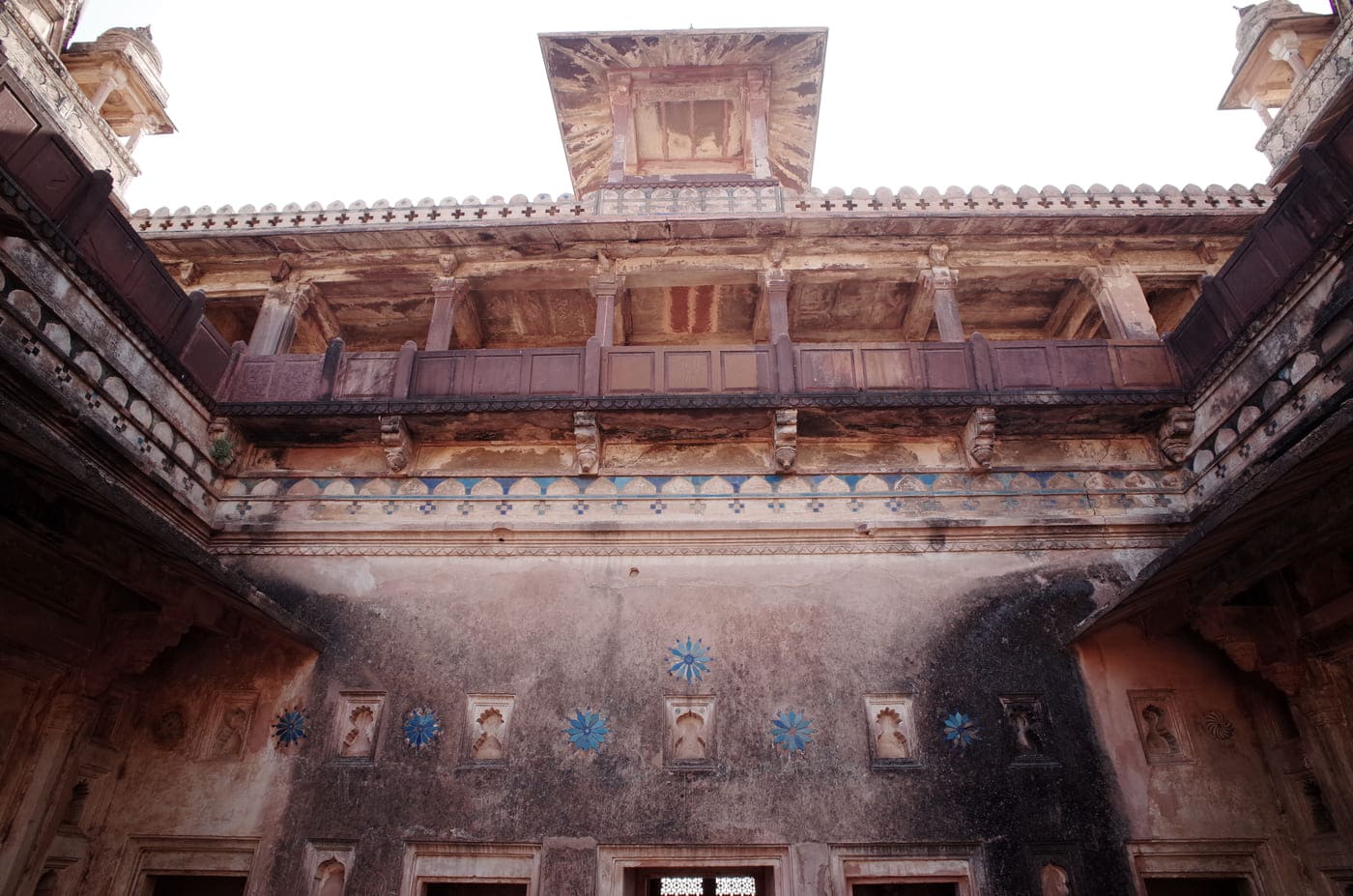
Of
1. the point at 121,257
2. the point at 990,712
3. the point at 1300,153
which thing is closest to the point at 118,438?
the point at 121,257

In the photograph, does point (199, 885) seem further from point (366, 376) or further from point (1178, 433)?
point (1178, 433)

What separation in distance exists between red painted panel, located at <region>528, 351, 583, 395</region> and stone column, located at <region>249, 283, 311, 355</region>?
299 cm

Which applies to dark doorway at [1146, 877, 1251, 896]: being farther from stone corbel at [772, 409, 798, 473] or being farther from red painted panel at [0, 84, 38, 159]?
red painted panel at [0, 84, 38, 159]

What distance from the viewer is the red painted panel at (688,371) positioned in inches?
293

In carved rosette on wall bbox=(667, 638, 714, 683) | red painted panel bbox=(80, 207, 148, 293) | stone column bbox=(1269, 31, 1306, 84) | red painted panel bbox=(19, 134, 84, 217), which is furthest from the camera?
stone column bbox=(1269, 31, 1306, 84)

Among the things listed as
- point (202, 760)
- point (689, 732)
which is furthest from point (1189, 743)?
point (202, 760)

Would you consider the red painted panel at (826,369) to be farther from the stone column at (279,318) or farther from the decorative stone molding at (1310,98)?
the decorative stone molding at (1310,98)

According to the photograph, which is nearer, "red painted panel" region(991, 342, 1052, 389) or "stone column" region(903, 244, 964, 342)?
"red painted panel" region(991, 342, 1052, 389)

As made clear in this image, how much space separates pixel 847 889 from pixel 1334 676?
386cm

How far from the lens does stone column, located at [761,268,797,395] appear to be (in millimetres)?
7414

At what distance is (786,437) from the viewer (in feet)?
24.0

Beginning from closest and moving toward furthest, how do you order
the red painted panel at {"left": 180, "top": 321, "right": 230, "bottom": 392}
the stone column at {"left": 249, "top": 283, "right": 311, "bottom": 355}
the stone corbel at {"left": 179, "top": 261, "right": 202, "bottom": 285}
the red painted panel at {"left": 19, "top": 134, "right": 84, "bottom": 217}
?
the red painted panel at {"left": 19, "top": 134, "right": 84, "bottom": 217} → the red painted panel at {"left": 180, "top": 321, "right": 230, "bottom": 392} → the stone column at {"left": 249, "top": 283, "right": 311, "bottom": 355} → the stone corbel at {"left": 179, "top": 261, "right": 202, "bottom": 285}

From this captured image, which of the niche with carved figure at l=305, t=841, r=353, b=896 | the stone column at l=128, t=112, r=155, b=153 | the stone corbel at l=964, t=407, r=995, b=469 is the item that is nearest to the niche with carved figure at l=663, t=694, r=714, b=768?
the niche with carved figure at l=305, t=841, r=353, b=896

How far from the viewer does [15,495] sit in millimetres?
4648
